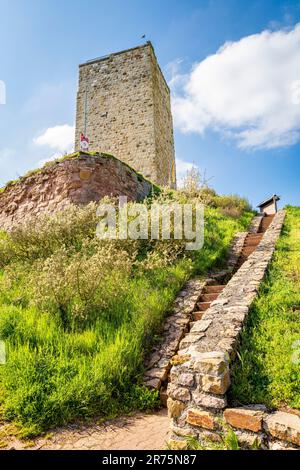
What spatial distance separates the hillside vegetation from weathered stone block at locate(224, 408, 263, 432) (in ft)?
3.98

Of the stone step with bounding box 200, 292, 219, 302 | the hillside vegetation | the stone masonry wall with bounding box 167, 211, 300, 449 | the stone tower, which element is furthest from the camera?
the stone tower

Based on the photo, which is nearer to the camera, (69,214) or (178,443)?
(178,443)

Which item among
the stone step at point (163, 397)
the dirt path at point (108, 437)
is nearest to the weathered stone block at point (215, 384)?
the dirt path at point (108, 437)

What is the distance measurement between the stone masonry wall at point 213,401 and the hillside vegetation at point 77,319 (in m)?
0.79

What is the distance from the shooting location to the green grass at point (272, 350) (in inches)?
109

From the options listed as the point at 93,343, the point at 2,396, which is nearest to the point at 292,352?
the point at 93,343

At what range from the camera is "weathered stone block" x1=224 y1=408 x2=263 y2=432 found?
239 centimetres

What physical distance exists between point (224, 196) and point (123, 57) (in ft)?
31.3

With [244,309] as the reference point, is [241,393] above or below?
below

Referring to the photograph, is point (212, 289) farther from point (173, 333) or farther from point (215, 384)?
point (215, 384)

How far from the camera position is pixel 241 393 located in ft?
9.19

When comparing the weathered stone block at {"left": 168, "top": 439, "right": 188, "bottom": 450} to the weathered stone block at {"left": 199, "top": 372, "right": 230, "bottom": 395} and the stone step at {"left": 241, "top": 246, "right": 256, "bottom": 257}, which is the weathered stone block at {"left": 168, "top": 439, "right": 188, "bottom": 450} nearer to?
the weathered stone block at {"left": 199, "top": 372, "right": 230, "bottom": 395}

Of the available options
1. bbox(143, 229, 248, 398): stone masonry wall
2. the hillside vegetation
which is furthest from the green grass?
the hillside vegetation
